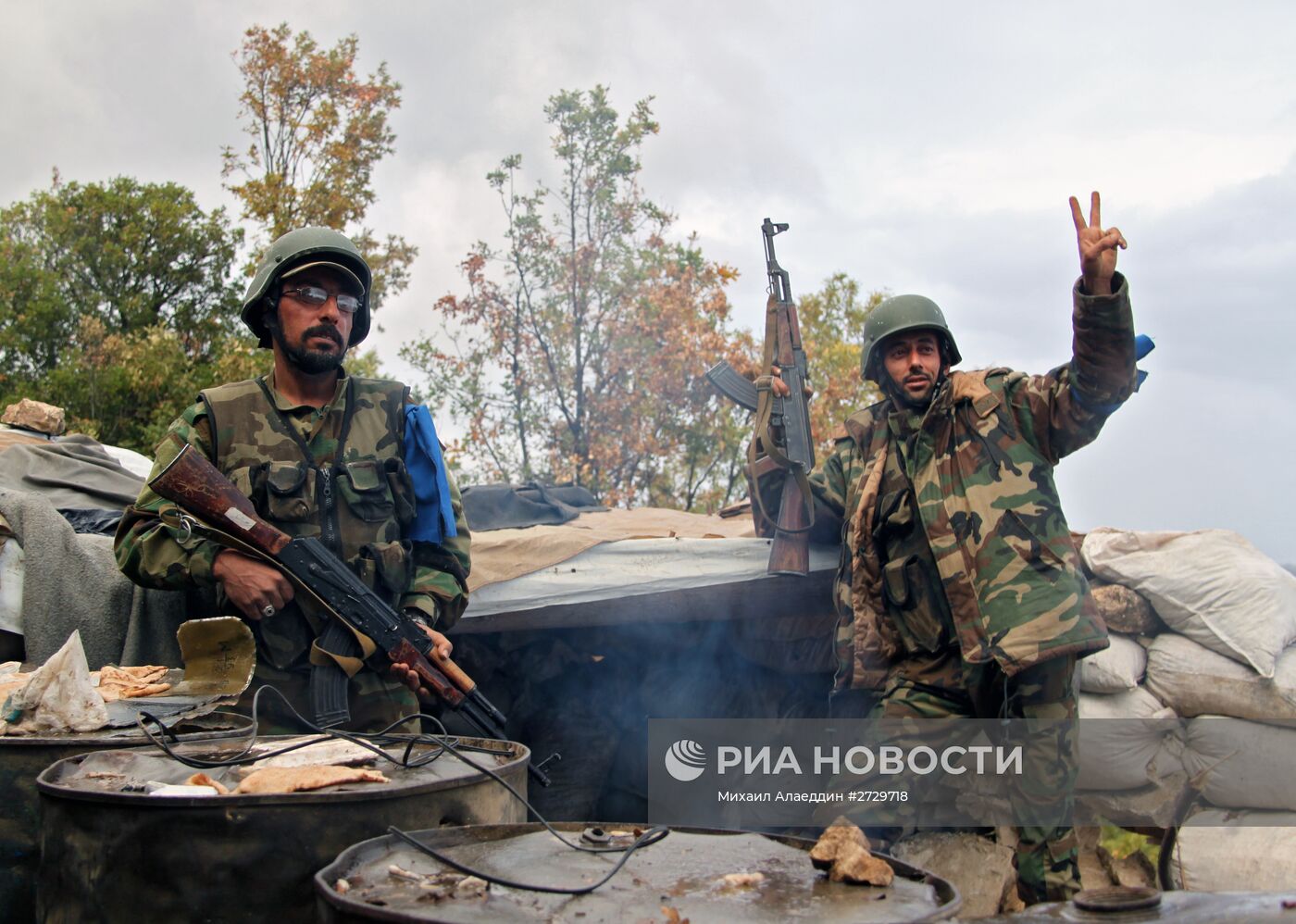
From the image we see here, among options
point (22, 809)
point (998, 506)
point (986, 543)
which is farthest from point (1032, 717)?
point (22, 809)

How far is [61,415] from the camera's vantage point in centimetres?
596

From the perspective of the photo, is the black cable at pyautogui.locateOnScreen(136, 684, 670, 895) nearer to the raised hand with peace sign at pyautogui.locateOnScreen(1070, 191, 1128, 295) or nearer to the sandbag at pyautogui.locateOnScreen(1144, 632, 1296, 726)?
the raised hand with peace sign at pyautogui.locateOnScreen(1070, 191, 1128, 295)

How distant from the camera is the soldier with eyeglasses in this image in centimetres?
333

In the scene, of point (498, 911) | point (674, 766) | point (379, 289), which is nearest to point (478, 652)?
point (674, 766)

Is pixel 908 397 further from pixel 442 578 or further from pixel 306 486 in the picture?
pixel 306 486

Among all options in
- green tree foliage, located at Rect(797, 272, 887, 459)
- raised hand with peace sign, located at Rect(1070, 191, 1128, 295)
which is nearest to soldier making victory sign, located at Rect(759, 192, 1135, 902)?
raised hand with peace sign, located at Rect(1070, 191, 1128, 295)

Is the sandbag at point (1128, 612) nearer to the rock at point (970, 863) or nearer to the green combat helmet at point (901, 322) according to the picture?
the green combat helmet at point (901, 322)

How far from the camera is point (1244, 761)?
4.66 m

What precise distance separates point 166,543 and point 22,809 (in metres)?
1.11

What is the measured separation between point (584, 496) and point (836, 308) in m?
11.0

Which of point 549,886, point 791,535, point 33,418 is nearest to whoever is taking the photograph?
point 549,886

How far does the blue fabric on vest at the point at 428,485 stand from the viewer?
3.55m

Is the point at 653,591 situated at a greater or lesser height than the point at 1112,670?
greater

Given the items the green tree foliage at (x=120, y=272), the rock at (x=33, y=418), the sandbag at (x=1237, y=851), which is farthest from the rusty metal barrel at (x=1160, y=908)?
the green tree foliage at (x=120, y=272)
